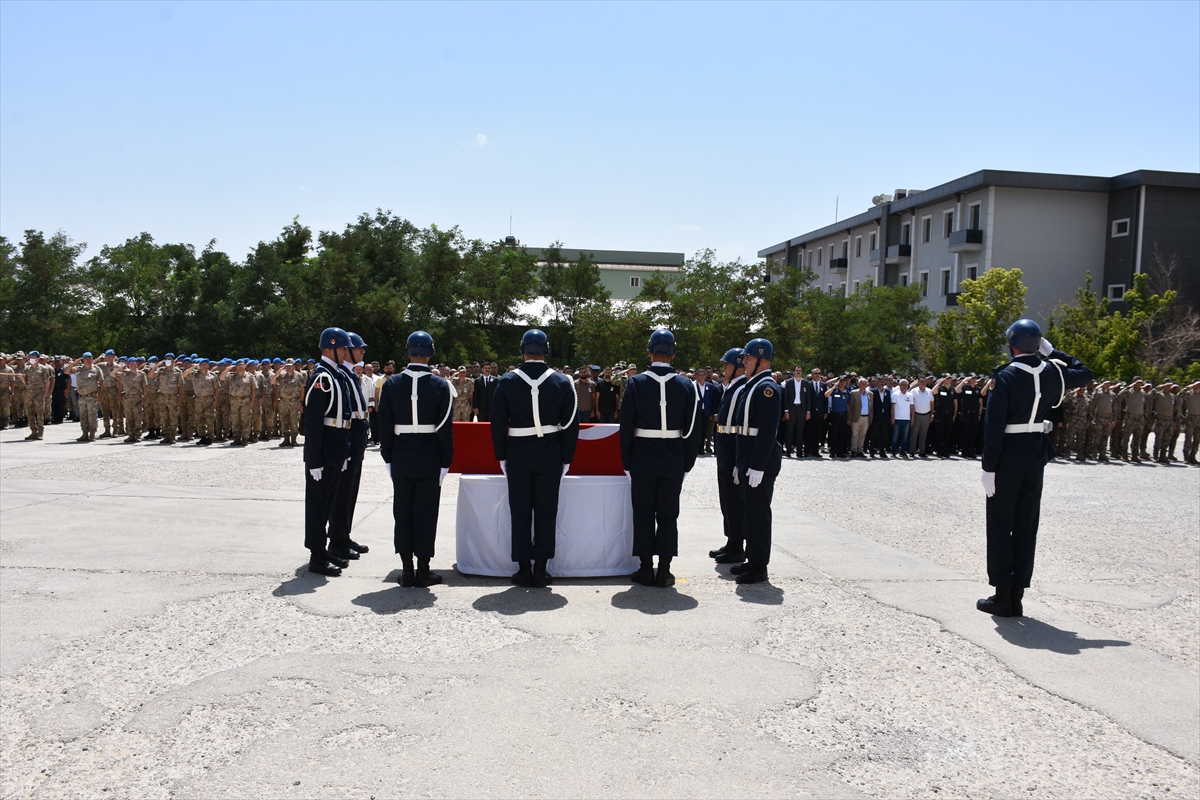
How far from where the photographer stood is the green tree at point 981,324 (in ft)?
114

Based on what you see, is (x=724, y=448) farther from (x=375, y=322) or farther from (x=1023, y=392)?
(x=375, y=322)

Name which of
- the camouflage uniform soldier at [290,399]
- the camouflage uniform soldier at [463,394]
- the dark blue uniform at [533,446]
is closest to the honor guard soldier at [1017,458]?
the dark blue uniform at [533,446]

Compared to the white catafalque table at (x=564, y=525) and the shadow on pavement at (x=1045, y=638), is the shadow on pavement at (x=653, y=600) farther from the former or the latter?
the shadow on pavement at (x=1045, y=638)

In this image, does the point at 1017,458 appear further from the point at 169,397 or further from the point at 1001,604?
the point at 169,397

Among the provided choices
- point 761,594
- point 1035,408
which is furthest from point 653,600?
point 1035,408

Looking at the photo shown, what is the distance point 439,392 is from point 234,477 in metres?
7.56

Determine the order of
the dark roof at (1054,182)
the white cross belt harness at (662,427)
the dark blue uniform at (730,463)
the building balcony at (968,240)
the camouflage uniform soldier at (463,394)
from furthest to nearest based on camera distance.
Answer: the building balcony at (968,240)
the dark roof at (1054,182)
the camouflage uniform soldier at (463,394)
the dark blue uniform at (730,463)
the white cross belt harness at (662,427)

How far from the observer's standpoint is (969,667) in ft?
18.0

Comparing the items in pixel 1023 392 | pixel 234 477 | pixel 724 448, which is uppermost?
pixel 1023 392

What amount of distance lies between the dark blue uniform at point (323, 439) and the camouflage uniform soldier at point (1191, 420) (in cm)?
2086

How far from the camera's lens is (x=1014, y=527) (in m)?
6.82

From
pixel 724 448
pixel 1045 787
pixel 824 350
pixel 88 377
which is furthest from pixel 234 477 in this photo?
pixel 824 350

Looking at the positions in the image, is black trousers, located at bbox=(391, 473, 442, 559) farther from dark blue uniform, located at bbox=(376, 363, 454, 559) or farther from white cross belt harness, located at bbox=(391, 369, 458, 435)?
white cross belt harness, located at bbox=(391, 369, 458, 435)

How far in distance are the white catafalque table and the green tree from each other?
30.8 metres
